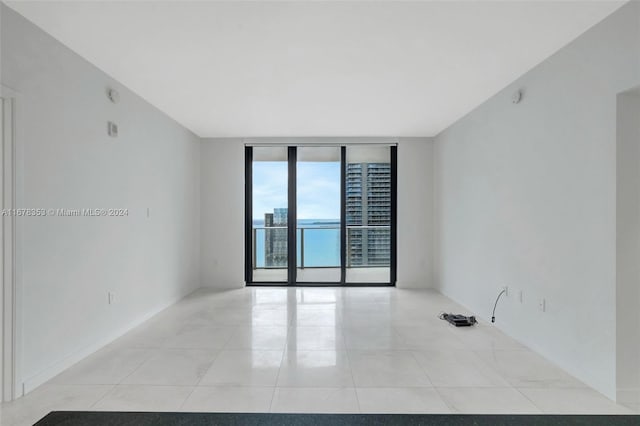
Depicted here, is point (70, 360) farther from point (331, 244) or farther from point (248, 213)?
point (331, 244)

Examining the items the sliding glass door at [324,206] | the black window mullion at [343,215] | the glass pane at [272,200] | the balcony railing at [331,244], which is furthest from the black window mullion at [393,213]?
the glass pane at [272,200]

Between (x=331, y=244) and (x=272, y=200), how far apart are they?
127 cm

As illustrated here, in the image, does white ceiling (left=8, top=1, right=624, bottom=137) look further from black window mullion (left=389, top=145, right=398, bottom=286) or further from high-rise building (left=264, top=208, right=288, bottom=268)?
high-rise building (left=264, top=208, right=288, bottom=268)

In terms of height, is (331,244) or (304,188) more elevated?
(304,188)

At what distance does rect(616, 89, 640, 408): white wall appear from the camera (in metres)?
2.10

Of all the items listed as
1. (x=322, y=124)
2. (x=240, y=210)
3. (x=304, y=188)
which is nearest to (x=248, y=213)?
(x=240, y=210)

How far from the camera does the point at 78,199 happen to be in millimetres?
2709

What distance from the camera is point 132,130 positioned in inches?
138

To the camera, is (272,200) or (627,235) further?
(272,200)

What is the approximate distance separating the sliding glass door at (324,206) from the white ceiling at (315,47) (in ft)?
5.67

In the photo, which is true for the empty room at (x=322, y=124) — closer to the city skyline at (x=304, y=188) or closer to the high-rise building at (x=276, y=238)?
the city skyline at (x=304, y=188)

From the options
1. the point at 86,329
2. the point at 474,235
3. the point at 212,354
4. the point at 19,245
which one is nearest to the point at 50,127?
the point at 19,245

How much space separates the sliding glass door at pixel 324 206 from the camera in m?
5.62

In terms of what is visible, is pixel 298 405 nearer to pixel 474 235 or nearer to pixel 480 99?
pixel 474 235
